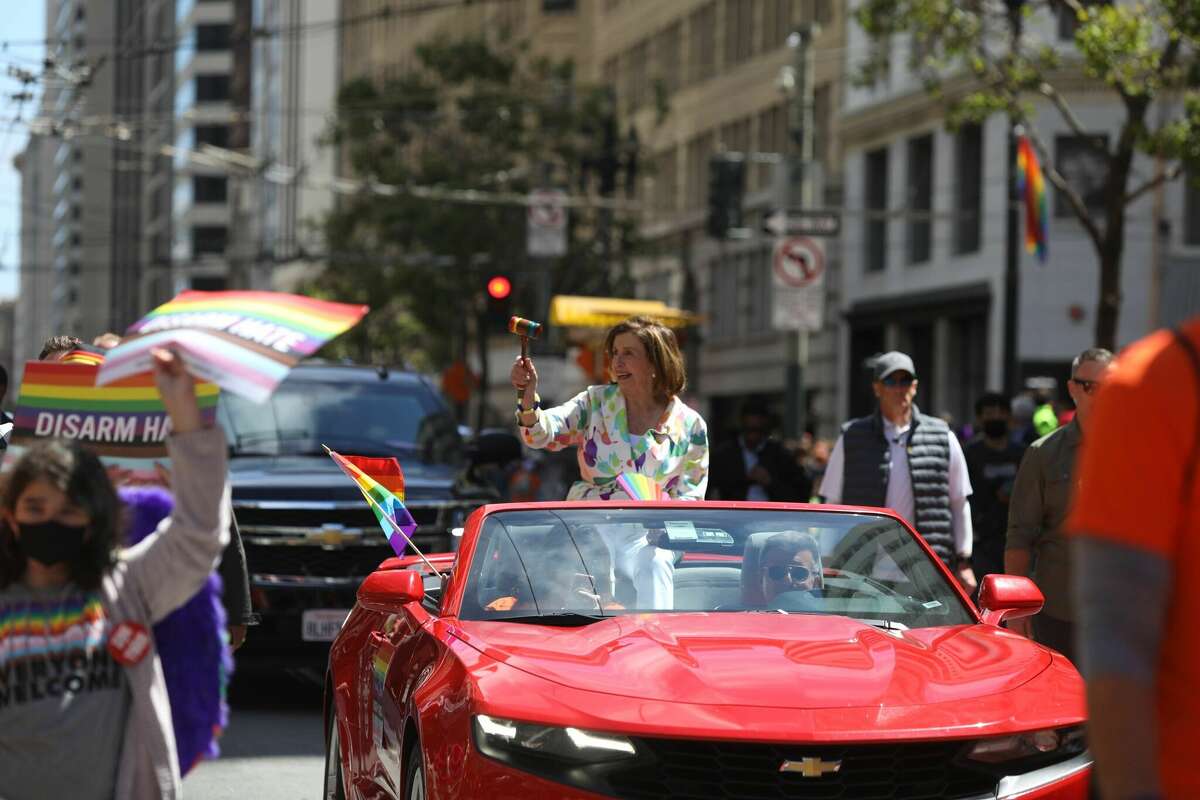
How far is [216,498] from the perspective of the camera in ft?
15.1

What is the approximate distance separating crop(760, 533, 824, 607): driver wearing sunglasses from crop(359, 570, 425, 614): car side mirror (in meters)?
1.08

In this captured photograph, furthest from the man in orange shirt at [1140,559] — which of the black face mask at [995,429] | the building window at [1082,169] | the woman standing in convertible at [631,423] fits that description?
the building window at [1082,169]

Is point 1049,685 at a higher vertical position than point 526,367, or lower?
lower

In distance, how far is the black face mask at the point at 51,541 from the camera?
15.0 ft

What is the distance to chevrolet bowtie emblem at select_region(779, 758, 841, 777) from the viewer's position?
581 centimetres

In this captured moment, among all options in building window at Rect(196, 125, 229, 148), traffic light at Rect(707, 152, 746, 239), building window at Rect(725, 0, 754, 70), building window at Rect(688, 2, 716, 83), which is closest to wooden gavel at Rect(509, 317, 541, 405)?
traffic light at Rect(707, 152, 746, 239)

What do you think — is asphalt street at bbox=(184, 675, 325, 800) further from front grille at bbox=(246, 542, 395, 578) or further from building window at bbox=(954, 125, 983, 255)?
building window at bbox=(954, 125, 983, 255)

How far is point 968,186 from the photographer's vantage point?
127 feet

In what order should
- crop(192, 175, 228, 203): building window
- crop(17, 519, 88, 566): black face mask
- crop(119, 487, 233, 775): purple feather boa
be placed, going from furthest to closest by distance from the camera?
crop(192, 175, 228, 203): building window < crop(119, 487, 233, 775): purple feather boa < crop(17, 519, 88, 566): black face mask

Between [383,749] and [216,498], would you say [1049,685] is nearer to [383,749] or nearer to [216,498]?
[383,749]

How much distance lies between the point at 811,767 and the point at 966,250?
110ft

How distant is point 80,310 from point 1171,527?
16453 cm

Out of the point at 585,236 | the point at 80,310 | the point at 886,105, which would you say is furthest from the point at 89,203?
the point at 886,105

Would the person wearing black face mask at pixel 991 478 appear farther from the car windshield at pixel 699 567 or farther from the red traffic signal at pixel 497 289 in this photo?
the red traffic signal at pixel 497 289
